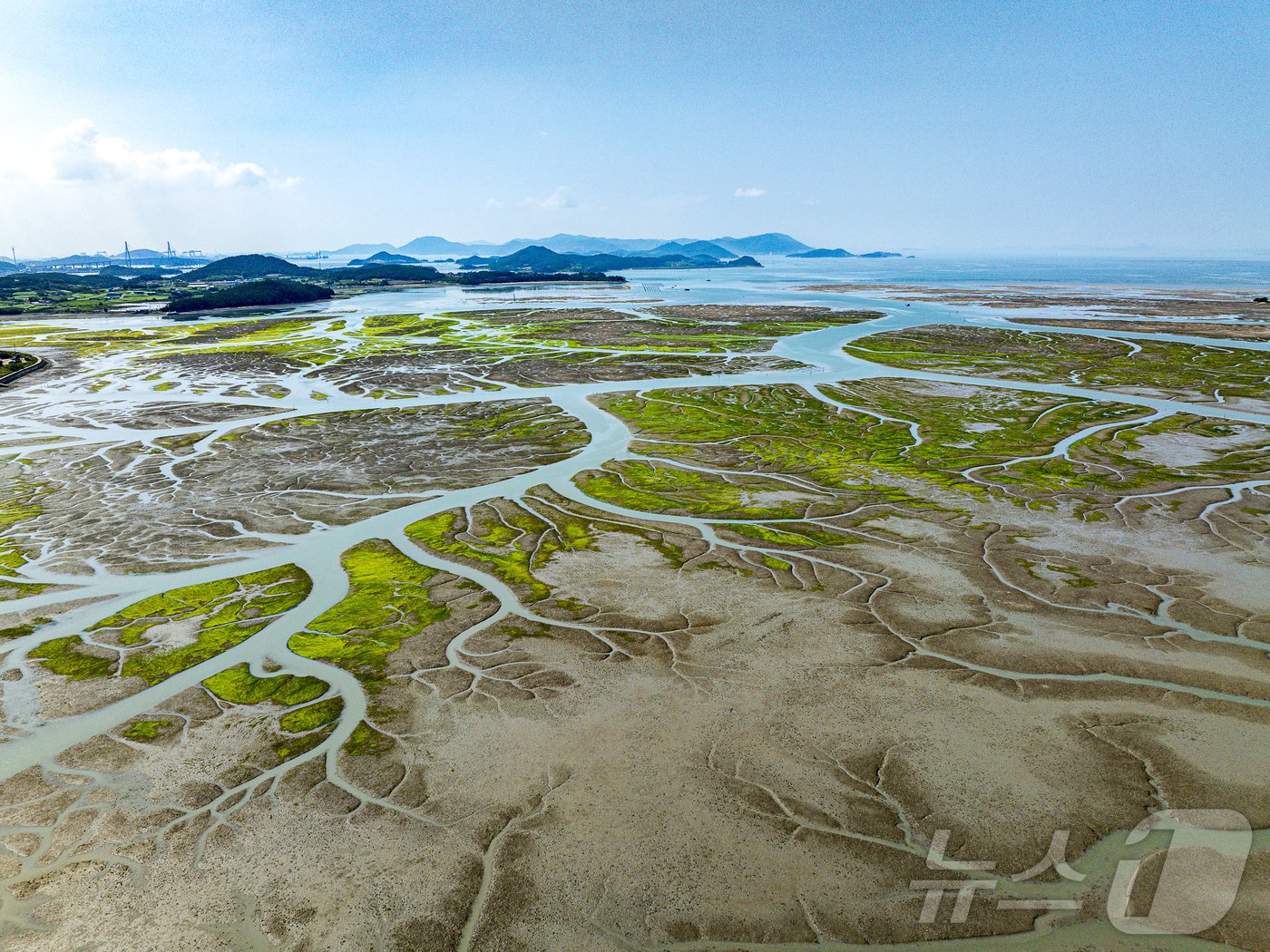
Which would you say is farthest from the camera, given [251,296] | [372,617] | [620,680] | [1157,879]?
[251,296]

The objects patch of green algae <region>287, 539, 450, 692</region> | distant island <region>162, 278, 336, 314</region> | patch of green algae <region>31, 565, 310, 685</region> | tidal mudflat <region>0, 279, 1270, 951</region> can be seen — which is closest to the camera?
tidal mudflat <region>0, 279, 1270, 951</region>

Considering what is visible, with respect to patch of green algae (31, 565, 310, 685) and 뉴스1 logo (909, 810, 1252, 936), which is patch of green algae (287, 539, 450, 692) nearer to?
patch of green algae (31, 565, 310, 685)

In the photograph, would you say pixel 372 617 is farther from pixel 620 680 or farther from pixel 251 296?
pixel 251 296

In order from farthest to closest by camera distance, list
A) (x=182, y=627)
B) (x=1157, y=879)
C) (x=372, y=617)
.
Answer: (x=372, y=617), (x=182, y=627), (x=1157, y=879)

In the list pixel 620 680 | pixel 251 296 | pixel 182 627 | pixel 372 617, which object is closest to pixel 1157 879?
pixel 620 680

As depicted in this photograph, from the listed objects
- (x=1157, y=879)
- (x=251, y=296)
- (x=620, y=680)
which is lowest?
(x=1157, y=879)

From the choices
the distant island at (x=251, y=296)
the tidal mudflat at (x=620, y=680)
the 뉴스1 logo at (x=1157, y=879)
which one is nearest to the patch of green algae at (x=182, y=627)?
the tidal mudflat at (x=620, y=680)

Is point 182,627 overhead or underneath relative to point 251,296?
underneath

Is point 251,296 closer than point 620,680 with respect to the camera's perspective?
No

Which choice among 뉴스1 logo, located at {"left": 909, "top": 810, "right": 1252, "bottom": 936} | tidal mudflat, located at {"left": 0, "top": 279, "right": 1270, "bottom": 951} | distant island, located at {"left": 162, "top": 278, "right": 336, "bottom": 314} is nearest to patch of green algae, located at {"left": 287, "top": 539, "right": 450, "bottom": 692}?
tidal mudflat, located at {"left": 0, "top": 279, "right": 1270, "bottom": 951}

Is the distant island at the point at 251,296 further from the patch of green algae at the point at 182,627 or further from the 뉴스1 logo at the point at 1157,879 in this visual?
the 뉴스1 logo at the point at 1157,879
